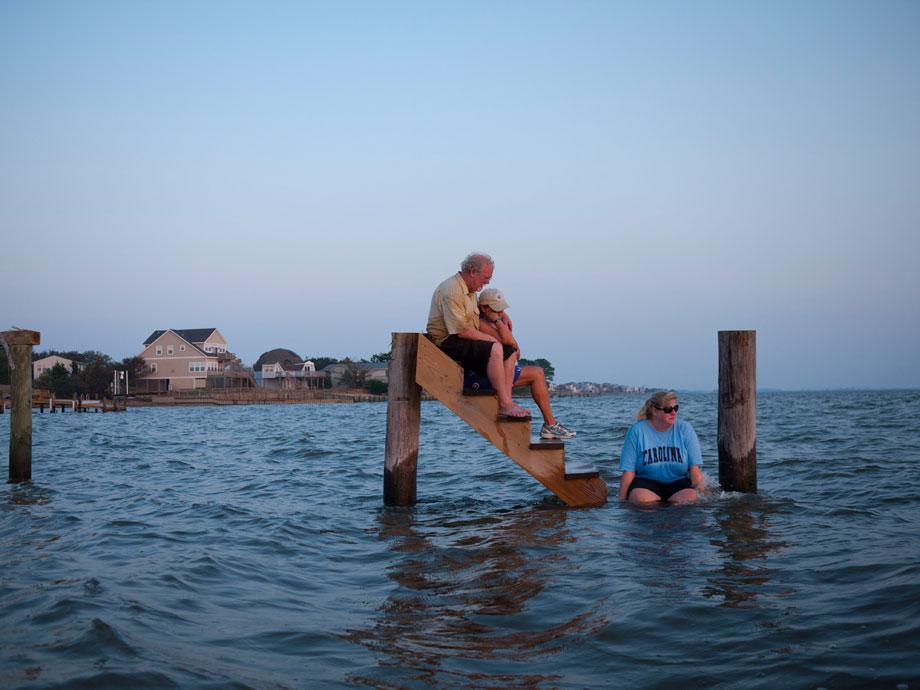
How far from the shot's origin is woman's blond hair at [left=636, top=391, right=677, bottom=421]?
27.3 ft

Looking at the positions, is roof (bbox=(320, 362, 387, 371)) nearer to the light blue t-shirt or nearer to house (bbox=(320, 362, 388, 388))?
house (bbox=(320, 362, 388, 388))

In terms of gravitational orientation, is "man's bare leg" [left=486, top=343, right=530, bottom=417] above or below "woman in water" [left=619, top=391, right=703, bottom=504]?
above

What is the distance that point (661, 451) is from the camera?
28.2ft

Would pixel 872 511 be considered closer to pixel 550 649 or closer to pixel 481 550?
pixel 481 550

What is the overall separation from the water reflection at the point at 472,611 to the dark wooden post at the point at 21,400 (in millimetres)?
7202

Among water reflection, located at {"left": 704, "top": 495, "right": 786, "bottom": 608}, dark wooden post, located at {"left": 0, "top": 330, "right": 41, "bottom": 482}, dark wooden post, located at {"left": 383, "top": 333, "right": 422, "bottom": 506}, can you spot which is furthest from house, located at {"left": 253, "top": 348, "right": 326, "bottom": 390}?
water reflection, located at {"left": 704, "top": 495, "right": 786, "bottom": 608}

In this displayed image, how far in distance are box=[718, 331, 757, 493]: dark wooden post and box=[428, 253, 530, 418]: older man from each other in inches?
100.0

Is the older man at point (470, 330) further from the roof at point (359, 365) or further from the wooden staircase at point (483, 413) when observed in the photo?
the roof at point (359, 365)

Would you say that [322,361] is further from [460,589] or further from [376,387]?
[460,589]

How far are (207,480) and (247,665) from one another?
9.37 m

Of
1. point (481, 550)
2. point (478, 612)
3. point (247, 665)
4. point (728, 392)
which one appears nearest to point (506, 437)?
point (481, 550)

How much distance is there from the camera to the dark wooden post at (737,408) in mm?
9008

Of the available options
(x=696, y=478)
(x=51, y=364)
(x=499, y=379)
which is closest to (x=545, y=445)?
(x=499, y=379)

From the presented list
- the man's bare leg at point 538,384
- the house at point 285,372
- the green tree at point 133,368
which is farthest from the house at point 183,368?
the man's bare leg at point 538,384
